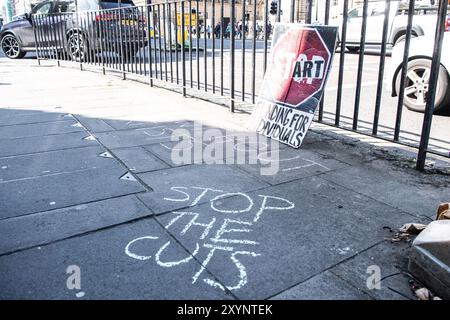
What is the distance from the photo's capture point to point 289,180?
376cm

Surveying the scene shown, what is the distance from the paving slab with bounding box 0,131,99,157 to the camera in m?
4.62

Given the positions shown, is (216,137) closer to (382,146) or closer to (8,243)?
(382,146)

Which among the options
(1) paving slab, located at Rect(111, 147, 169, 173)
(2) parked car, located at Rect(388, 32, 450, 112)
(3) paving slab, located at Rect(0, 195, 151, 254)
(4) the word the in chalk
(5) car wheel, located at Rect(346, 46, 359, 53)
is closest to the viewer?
(4) the word the in chalk

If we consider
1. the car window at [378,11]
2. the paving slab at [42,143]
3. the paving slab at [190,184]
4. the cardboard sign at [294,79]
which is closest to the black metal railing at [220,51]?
the cardboard sign at [294,79]

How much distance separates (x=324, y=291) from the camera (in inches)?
85.4

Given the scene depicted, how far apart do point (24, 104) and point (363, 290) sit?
696 centimetres

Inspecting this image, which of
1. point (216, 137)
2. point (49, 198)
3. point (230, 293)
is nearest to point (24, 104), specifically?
point (216, 137)

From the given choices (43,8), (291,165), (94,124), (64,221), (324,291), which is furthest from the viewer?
(43,8)

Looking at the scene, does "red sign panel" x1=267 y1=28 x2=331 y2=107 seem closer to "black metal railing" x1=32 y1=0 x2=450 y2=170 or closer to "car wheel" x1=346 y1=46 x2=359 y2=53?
"black metal railing" x1=32 y1=0 x2=450 y2=170

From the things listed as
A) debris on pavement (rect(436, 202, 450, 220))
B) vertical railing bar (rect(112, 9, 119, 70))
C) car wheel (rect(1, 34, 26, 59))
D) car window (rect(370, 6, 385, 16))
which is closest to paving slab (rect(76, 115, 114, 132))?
vertical railing bar (rect(112, 9, 119, 70))

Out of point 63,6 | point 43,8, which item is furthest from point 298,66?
point 43,8

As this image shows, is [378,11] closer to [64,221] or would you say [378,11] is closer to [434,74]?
[434,74]

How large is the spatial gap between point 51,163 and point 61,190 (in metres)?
0.83

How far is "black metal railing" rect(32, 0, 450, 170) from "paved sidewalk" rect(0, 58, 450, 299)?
70cm
